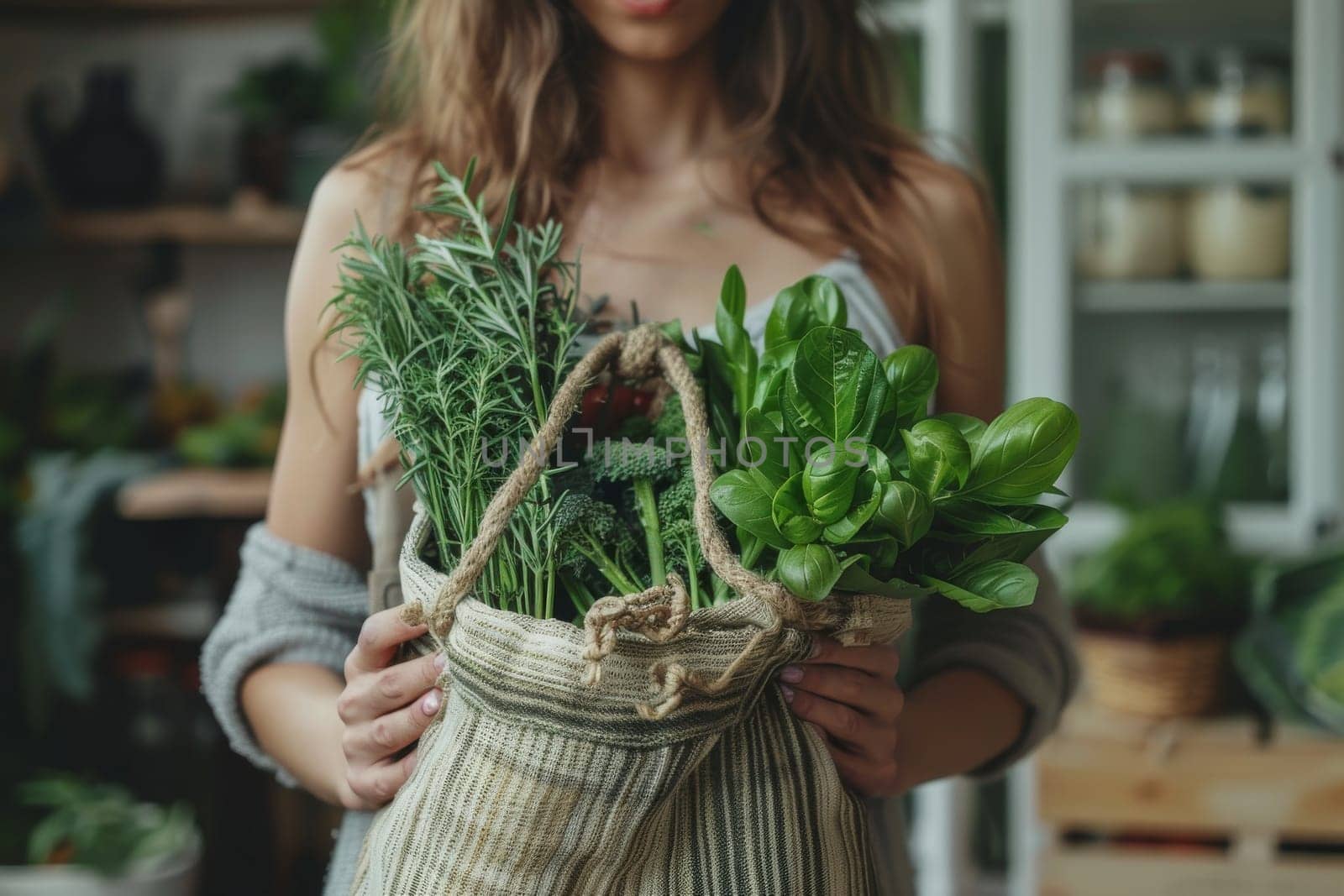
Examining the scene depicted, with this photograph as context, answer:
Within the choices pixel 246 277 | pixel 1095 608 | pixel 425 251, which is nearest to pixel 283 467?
pixel 425 251

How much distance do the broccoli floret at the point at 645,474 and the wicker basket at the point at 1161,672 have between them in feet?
5.06

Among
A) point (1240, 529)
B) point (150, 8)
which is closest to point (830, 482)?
point (1240, 529)

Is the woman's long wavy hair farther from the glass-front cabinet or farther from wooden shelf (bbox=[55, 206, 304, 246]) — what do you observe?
wooden shelf (bbox=[55, 206, 304, 246])

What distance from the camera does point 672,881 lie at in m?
0.59

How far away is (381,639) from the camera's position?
64 cm

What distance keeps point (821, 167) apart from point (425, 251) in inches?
16.9

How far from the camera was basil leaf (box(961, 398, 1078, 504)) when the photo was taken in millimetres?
533

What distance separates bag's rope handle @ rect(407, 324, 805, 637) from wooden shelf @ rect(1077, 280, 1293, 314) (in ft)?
6.27

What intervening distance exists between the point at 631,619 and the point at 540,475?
84 mm

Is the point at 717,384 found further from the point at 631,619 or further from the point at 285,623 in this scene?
the point at 285,623

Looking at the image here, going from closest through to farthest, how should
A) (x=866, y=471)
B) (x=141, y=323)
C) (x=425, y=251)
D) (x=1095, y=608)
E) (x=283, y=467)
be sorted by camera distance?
1. (x=866, y=471)
2. (x=425, y=251)
3. (x=283, y=467)
4. (x=1095, y=608)
5. (x=141, y=323)

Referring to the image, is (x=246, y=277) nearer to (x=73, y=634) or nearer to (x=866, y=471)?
(x=73, y=634)

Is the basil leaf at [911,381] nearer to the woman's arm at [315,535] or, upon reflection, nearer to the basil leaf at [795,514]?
the basil leaf at [795,514]

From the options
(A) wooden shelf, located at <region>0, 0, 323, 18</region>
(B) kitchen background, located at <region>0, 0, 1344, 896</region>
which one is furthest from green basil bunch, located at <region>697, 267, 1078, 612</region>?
(A) wooden shelf, located at <region>0, 0, 323, 18</region>
